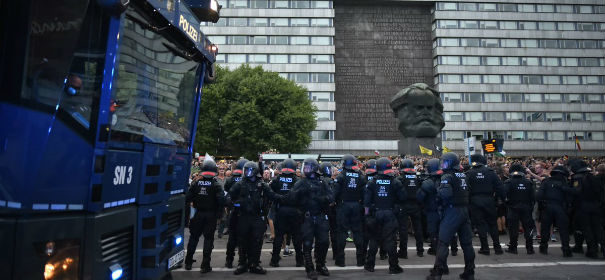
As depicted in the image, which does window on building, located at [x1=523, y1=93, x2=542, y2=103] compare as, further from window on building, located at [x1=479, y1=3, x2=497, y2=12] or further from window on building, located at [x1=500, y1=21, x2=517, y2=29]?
window on building, located at [x1=479, y1=3, x2=497, y2=12]

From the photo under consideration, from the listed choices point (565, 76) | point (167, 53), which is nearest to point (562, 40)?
point (565, 76)

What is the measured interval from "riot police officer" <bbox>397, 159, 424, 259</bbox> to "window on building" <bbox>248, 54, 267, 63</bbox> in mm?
40370

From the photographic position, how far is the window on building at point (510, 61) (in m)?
51.9

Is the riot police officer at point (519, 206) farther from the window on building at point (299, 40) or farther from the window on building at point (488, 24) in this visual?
the window on building at point (488, 24)

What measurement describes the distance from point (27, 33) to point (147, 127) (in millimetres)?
1557

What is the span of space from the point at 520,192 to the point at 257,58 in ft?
139

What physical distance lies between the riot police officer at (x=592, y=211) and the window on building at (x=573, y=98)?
2130 inches

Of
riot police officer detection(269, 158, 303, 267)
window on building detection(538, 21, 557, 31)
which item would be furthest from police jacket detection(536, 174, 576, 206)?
window on building detection(538, 21, 557, 31)

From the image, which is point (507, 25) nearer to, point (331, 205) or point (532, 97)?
point (532, 97)

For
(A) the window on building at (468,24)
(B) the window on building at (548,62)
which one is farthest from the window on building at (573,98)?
(A) the window on building at (468,24)

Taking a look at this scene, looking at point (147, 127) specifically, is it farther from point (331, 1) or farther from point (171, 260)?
point (331, 1)

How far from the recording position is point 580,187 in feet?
26.6

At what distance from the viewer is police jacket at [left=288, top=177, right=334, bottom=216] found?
6.84 m

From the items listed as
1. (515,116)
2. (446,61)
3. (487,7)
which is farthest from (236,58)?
(515,116)
